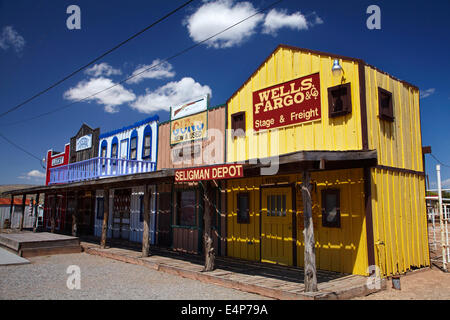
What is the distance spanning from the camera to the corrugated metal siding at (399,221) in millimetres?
8633

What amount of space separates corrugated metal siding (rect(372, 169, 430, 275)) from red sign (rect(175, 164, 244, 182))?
11.5ft

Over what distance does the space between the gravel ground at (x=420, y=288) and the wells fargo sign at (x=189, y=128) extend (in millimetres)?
7801

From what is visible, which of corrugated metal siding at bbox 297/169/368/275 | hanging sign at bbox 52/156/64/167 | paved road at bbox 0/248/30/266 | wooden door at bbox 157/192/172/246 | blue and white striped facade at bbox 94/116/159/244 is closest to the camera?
corrugated metal siding at bbox 297/169/368/275

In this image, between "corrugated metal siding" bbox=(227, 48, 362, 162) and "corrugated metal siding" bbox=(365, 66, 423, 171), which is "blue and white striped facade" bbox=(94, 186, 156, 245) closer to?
"corrugated metal siding" bbox=(227, 48, 362, 162)

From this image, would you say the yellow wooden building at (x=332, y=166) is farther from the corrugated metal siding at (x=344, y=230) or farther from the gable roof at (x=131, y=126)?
the gable roof at (x=131, y=126)

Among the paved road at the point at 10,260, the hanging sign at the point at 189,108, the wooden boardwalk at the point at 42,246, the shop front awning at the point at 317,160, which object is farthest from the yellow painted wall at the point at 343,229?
the wooden boardwalk at the point at 42,246

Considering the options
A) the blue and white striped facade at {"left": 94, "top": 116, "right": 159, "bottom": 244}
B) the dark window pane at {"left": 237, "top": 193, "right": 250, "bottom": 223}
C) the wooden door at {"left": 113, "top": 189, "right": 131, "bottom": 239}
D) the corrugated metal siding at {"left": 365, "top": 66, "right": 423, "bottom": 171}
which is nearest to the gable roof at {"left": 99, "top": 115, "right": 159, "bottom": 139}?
the blue and white striped facade at {"left": 94, "top": 116, "right": 159, "bottom": 244}

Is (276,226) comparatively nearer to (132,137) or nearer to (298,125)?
(298,125)

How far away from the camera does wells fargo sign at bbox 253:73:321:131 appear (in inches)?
384

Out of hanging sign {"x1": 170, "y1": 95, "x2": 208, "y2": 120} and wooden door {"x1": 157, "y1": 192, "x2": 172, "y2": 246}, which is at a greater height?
hanging sign {"x1": 170, "y1": 95, "x2": 208, "y2": 120}

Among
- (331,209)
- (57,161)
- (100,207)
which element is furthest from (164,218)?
(57,161)
